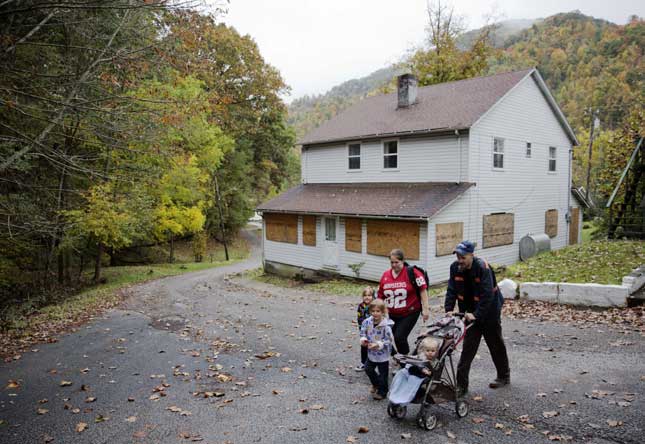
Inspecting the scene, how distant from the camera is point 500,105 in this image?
1922 cm

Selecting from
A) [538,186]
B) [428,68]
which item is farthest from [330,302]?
[428,68]

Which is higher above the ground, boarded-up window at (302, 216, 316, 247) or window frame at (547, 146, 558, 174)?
window frame at (547, 146, 558, 174)

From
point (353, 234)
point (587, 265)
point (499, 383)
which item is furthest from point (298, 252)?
point (499, 383)

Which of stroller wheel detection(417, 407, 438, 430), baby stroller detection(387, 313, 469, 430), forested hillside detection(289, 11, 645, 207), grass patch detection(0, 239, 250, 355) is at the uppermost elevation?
forested hillside detection(289, 11, 645, 207)

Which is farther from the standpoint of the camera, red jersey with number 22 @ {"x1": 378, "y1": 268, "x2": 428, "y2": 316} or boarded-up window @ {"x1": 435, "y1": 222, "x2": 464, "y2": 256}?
boarded-up window @ {"x1": 435, "y1": 222, "x2": 464, "y2": 256}

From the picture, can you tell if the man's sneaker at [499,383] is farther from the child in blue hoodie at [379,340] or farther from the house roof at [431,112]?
the house roof at [431,112]

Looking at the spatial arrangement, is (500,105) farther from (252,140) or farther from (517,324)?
(252,140)

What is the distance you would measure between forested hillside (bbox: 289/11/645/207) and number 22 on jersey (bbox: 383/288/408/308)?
2088 centimetres

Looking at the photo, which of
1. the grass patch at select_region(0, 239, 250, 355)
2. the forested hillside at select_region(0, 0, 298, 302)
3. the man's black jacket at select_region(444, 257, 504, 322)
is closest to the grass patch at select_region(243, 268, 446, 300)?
the forested hillside at select_region(0, 0, 298, 302)

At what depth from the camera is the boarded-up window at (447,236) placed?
1694cm

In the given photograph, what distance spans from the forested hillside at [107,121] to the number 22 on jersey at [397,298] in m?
6.03

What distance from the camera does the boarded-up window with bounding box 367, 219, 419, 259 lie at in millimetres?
16891

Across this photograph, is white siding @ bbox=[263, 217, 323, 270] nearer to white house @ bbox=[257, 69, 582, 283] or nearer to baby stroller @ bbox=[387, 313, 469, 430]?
white house @ bbox=[257, 69, 582, 283]

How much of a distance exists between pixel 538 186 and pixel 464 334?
61.5 feet
